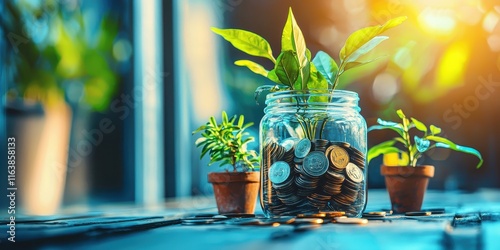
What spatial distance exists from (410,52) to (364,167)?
96 cm

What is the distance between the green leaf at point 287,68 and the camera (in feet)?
3.27

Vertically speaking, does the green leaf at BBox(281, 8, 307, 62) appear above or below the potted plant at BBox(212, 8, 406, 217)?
above

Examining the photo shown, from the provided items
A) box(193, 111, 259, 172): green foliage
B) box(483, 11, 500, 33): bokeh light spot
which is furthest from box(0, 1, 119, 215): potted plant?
box(483, 11, 500, 33): bokeh light spot

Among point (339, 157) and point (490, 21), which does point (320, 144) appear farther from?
point (490, 21)

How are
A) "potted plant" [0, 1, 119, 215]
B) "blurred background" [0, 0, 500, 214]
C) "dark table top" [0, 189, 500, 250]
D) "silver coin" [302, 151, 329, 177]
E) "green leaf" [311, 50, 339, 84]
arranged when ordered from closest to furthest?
"dark table top" [0, 189, 500, 250] → "silver coin" [302, 151, 329, 177] → "green leaf" [311, 50, 339, 84] → "potted plant" [0, 1, 119, 215] → "blurred background" [0, 0, 500, 214]

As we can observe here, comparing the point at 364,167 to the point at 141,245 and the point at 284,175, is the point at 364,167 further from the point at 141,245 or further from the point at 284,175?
the point at 141,245

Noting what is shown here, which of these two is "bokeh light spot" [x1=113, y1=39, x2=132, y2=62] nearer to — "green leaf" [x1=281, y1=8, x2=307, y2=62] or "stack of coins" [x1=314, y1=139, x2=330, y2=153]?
"green leaf" [x1=281, y1=8, x2=307, y2=62]

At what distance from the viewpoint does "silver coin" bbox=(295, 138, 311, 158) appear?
962mm

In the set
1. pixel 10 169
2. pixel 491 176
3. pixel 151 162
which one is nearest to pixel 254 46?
pixel 10 169

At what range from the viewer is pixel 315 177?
3.10 feet

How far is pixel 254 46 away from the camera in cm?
105

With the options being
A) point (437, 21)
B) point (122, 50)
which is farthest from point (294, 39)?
point (437, 21)

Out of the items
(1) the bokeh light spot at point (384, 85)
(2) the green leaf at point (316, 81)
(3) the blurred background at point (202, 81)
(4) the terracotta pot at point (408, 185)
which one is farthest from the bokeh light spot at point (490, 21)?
(2) the green leaf at point (316, 81)

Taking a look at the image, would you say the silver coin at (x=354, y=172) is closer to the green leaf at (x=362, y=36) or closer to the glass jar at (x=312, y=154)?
the glass jar at (x=312, y=154)
